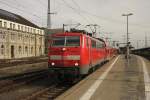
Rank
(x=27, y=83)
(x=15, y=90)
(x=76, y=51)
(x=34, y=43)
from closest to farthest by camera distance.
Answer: (x=15, y=90), (x=76, y=51), (x=27, y=83), (x=34, y=43)

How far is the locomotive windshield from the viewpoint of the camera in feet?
58.6

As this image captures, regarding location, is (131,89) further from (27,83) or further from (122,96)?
(27,83)

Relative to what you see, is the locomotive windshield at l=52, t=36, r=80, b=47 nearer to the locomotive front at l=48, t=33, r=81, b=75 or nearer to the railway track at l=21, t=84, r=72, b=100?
the locomotive front at l=48, t=33, r=81, b=75

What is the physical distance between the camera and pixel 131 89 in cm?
1406

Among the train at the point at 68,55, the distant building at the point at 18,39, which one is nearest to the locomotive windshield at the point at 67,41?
the train at the point at 68,55

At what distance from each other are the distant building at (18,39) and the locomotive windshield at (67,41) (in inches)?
1852

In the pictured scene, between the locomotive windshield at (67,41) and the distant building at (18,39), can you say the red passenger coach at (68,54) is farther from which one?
the distant building at (18,39)

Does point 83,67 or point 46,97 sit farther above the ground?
point 83,67

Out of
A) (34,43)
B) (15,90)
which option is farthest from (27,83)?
(34,43)

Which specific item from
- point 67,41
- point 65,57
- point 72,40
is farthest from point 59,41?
point 65,57

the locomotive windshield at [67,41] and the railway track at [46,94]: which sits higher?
the locomotive windshield at [67,41]

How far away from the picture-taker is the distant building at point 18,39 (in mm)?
65562

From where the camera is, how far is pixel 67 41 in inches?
709

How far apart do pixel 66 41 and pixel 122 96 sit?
6.68 metres
